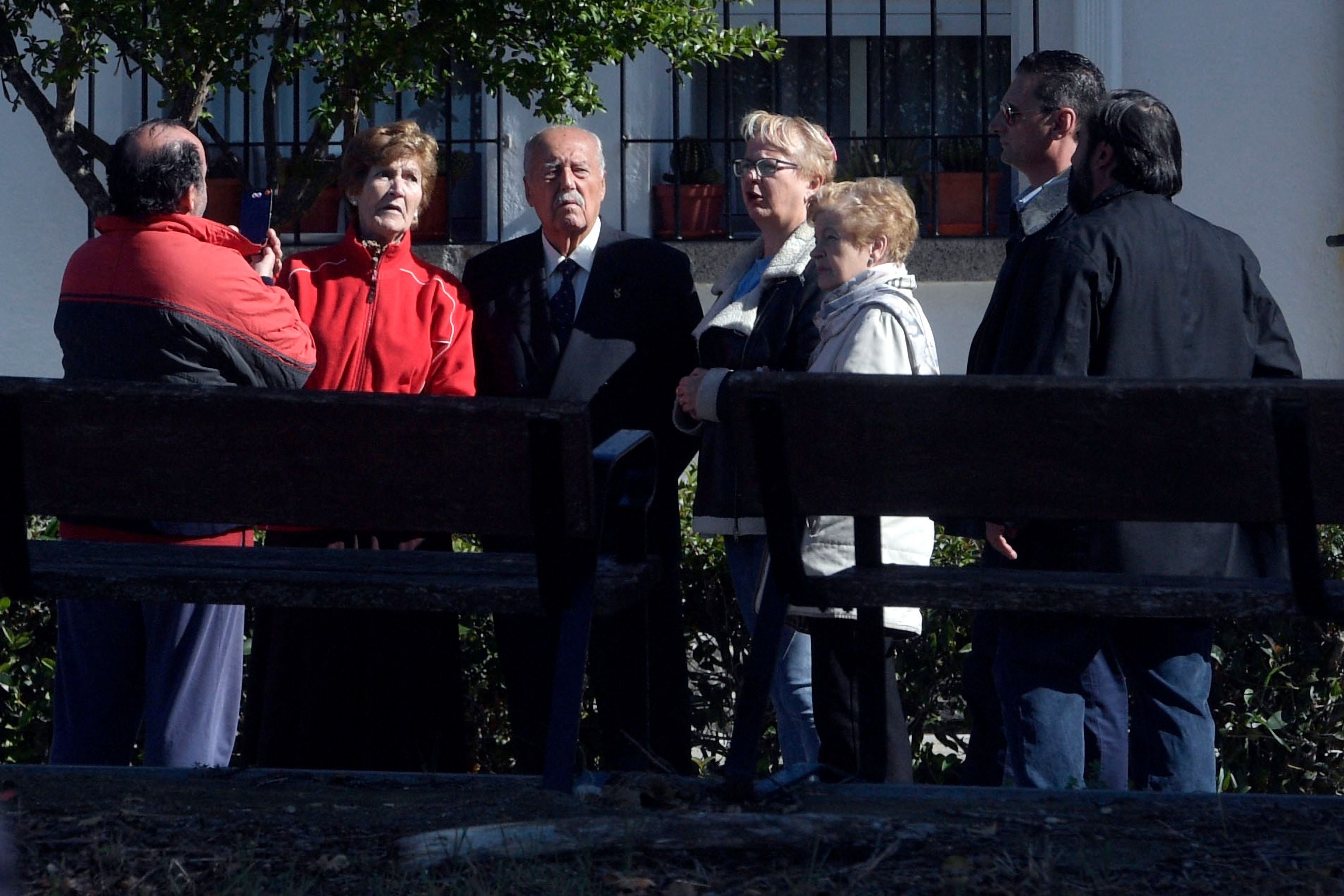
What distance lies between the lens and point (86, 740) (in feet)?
12.9

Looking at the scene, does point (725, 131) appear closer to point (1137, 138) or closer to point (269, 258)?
point (269, 258)

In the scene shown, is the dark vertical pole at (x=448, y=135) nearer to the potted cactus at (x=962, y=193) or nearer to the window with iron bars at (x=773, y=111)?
the window with iron bars at (x=773, y=111)

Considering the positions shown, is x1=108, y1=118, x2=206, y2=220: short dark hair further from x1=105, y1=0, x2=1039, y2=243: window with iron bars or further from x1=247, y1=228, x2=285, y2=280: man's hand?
x1=105, y1=0, x2=1039, y2=243: window with iron bars

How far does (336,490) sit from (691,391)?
1208mm

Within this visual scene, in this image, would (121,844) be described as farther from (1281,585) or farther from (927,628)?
(927,628)

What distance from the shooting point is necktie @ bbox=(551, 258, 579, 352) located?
446 centimetres

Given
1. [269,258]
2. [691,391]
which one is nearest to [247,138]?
[269,258]

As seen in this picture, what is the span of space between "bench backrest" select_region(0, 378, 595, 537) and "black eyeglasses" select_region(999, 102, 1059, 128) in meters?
1.51

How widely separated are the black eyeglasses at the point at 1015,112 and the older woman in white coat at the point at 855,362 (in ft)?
1.04

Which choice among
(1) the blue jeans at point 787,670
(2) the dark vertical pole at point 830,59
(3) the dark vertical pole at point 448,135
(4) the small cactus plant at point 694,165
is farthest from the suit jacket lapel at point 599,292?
(4) the small cactus plant at point 694,165

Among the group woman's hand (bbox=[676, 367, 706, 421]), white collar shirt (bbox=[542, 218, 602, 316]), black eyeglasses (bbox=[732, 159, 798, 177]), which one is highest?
black eyeglasses (bbox=[732, 159, 798, 177])

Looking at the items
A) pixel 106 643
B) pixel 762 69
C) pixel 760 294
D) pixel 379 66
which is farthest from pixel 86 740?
pixel 762 69

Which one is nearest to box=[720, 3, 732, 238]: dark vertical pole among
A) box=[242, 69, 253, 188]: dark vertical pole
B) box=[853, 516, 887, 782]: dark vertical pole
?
box=[242, 69, 253, 188]: dark vertical pole

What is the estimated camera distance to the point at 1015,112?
13.3ft
